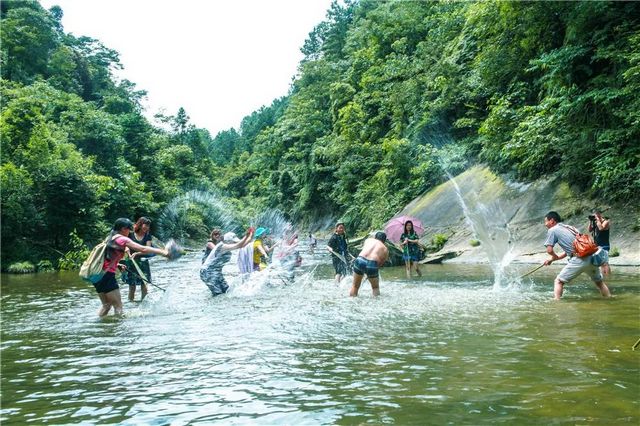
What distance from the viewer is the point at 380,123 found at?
39031 mm

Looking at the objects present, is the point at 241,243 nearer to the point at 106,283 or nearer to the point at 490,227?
the point at 106,283

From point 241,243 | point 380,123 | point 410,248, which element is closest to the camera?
point 241,243

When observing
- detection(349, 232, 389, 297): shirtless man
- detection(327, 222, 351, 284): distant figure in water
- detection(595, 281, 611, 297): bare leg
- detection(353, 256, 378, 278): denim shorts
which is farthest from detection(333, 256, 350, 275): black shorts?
detection(595, 281, 611, 297): bare leg

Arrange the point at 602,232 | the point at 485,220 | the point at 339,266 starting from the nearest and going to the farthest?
the point at 602,232
the point at 339,266
the point at 485,220

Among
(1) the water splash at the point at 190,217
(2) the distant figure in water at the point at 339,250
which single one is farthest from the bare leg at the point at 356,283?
(1) the water splash at the point at 190,217

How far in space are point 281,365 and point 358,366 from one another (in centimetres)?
81

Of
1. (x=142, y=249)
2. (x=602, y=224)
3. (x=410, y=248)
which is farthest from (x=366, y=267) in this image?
(x=602, y=224)

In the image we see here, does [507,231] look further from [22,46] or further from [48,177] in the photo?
[22,46]

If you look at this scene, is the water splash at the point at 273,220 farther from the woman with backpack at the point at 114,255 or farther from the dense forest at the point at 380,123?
the woman with backpack at the point at 114,255

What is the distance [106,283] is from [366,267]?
4.76 metres

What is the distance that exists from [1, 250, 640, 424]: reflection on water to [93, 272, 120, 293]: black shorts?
0.51 meters

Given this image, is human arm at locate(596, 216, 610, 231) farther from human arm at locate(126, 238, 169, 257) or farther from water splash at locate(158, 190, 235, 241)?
water splash at locate(158, 190, 235, 241)

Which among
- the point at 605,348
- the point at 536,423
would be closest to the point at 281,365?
the point at 536,423

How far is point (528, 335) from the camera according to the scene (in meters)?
6.36
